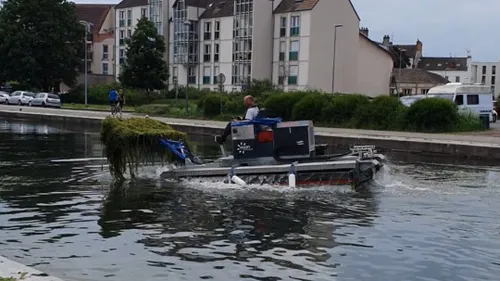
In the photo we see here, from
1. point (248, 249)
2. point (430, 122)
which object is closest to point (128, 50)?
point (430, 122)

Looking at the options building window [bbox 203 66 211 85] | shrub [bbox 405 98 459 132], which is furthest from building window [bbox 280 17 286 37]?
shrub [bbox 405 98 459 132]

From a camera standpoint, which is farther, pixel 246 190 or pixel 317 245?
pixel 246 190

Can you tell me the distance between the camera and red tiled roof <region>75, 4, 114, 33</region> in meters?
104

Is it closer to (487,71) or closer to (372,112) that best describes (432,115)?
(372,112)

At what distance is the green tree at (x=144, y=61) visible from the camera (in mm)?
63469

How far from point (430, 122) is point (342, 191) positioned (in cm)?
2058

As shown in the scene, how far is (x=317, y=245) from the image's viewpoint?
29.9 ft

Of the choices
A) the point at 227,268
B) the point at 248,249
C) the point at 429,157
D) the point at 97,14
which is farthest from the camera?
the point at 97,14

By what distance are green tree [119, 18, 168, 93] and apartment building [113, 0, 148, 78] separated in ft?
80.5

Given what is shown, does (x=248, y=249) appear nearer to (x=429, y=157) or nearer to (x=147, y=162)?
(x=147, y=162)

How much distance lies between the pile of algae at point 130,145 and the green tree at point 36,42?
58.3 metres

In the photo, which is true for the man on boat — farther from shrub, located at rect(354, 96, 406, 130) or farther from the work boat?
shrub, located at rect(354, 96, 406, 130)

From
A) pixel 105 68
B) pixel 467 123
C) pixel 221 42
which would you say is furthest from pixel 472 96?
pixel 105 68

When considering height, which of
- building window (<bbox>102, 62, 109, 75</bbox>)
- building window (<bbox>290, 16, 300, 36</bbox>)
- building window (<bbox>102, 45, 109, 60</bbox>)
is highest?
building window (<bbox>290, 16, 300, 36</bbox>)
